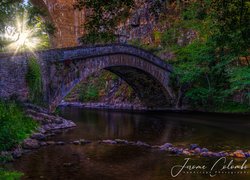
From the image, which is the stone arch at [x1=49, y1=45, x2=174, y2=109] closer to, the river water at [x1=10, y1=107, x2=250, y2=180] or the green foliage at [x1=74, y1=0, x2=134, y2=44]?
the river water at [x1=10, y1=107, x2=250, y2=180]

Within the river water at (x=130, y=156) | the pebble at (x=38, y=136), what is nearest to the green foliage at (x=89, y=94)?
the river water at (x=130, y=156)

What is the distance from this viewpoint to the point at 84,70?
69.2ft

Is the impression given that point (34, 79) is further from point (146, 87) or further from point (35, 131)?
point (146, 87)

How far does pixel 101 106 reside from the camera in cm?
3212

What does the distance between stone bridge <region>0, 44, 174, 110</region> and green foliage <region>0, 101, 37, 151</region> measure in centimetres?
206

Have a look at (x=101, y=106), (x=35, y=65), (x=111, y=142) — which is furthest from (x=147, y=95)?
(x=111, y=142)

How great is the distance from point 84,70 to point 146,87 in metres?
9.86

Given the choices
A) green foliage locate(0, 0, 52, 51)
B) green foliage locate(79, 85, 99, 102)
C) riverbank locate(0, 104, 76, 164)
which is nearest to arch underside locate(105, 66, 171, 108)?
green foliage locate(79, 85, 99, 102)

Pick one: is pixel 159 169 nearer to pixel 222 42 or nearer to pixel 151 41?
pixel 222 42

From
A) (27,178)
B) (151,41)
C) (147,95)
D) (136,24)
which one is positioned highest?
(136,24)

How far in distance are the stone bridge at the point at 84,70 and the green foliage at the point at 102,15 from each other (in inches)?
384

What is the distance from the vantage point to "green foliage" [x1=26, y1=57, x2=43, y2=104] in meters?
17.4

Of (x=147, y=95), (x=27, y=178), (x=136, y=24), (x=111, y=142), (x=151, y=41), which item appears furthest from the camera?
(x=136, y=24)

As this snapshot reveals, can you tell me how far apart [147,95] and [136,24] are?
38.0 ft
